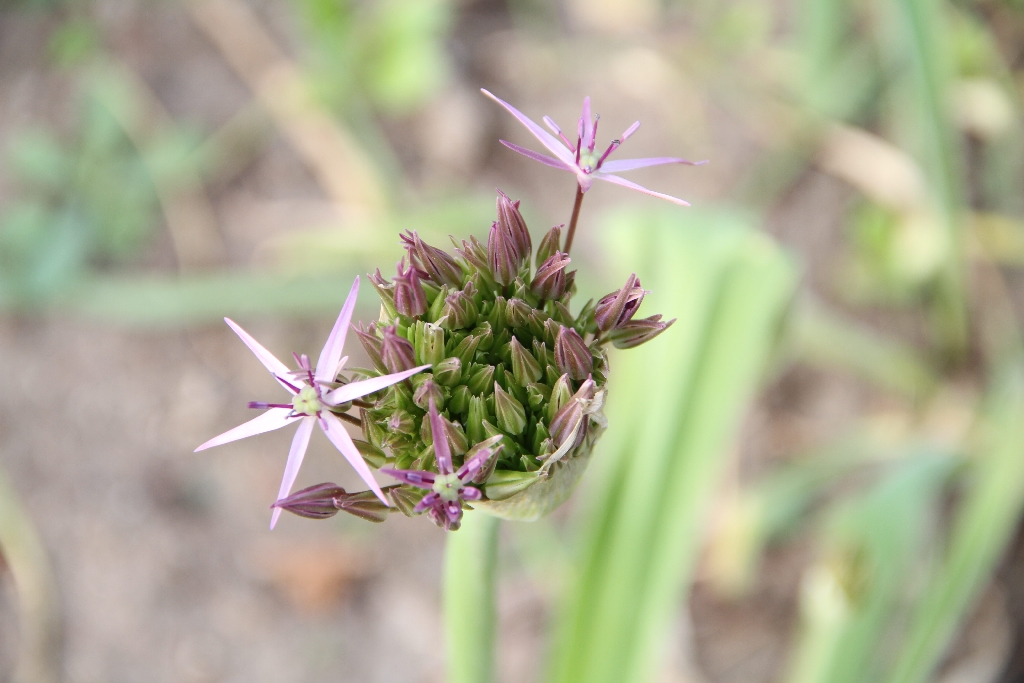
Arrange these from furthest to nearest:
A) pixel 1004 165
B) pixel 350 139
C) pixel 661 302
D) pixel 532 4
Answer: pixel 532 4 < pixel 350 139 < pixel 1004 165 < pixel 661 302

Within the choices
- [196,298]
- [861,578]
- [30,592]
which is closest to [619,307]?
[861,578]

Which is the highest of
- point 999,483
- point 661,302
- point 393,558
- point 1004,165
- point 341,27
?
point 341,27

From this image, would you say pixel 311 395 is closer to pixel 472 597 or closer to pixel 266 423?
pixel 266 423

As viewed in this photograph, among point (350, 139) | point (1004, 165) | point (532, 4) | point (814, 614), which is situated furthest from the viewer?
point (532, 4)

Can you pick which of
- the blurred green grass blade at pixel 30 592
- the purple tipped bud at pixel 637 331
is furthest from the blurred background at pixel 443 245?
the purple tipped bud at pixel 637 331

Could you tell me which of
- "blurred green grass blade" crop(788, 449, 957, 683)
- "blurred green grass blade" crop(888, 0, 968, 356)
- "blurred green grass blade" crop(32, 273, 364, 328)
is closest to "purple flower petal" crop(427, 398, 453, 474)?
"blurred green grass blade" crop(788, 449, 957, 683)

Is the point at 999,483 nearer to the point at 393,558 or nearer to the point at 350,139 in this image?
the point at 393,558

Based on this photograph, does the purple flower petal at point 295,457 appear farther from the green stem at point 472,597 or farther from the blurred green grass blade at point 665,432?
the blurred green grass blade at point 665,432

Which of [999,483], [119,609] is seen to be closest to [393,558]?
[119,609]
